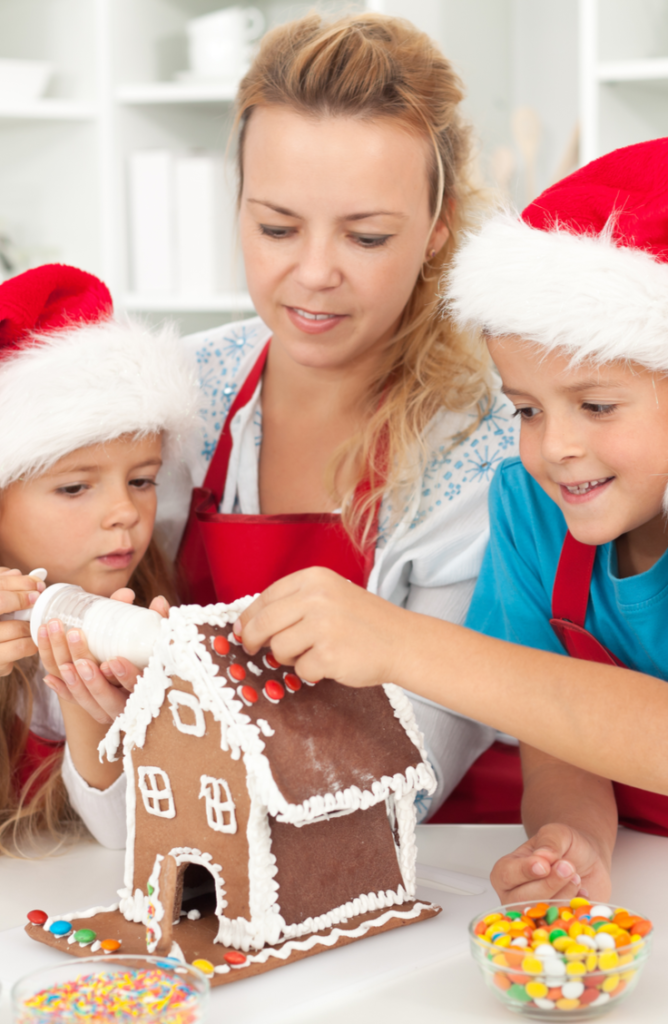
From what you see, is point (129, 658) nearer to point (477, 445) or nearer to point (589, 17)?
point (477, 445)

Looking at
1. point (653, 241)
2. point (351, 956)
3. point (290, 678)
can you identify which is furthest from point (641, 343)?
point (351, 956)

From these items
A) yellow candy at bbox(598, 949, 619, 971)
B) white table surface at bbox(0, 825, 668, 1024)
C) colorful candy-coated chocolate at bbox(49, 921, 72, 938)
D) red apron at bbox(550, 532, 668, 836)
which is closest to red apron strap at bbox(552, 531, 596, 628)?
red apron at bbox(550, 532, 668, 836)

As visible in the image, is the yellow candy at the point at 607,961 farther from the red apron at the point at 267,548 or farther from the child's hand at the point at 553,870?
the red apron at the point at 267,548

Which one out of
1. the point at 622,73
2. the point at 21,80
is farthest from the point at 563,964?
the point at 21,80

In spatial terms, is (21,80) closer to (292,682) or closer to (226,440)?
(226,440)

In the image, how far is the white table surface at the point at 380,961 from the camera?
0.74 meters

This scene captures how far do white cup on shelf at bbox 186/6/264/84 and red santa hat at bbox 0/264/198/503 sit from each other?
1319 mm

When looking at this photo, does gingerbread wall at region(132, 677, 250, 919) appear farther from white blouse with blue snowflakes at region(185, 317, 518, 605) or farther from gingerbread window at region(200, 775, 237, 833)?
white blouse with blue snowflakes at region(185, 317, 518, 605)

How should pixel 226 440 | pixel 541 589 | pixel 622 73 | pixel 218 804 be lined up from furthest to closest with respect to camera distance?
pixel 622 73
pixel 226 440
pixel 541 589
pixel 218 804

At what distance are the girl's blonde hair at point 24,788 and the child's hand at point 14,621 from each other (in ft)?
0.54

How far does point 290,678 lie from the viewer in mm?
850

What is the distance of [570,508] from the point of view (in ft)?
3.26

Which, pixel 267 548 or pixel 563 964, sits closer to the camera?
pixel 563 964

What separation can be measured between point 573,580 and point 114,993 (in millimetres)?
624
